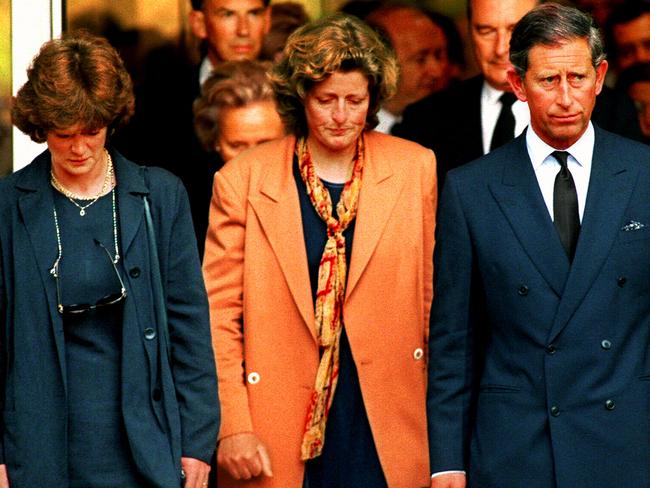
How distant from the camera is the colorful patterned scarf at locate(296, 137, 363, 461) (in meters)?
5.48

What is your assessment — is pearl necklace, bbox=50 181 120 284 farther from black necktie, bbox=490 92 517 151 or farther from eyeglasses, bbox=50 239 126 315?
black necktie, bbox=490 92 517 151

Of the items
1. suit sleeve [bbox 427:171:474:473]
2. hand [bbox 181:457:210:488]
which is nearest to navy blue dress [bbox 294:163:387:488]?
suit sleeve [bbox 427:171:474:473]

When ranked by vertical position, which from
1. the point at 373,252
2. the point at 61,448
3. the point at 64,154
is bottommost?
the point at 61,448

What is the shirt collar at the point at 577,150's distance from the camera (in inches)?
193

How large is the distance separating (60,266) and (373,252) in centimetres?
113

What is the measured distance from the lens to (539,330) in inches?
188

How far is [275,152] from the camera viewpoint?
18.8 ft

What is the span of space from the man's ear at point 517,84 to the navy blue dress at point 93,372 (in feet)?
4.03

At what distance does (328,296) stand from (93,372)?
953mm

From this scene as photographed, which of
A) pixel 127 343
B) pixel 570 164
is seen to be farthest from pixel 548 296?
pixel 127 343

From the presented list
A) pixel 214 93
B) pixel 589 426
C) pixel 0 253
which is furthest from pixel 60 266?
pixel 214 93

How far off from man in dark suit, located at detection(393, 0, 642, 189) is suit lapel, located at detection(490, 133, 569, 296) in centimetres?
170

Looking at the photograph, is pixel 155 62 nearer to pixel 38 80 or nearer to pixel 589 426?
pixel 38 80

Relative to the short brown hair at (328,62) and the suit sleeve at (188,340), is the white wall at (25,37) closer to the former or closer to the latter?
the short brown hair at (328,62)
